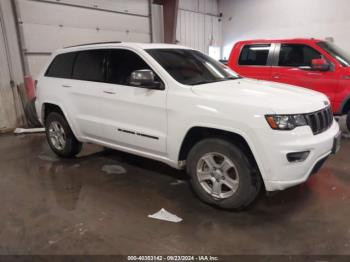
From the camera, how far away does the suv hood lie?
2.59 meters

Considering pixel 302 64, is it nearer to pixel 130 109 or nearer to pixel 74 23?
pixel 130 109

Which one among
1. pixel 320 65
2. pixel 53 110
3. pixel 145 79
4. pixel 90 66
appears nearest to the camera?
pixel 145 79

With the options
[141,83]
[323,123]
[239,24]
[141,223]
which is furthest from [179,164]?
[239,24]

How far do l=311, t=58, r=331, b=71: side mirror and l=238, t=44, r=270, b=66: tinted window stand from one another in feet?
3.29

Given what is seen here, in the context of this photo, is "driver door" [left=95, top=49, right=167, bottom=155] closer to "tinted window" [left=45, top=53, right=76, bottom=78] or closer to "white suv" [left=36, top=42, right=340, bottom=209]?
"white suv" [left=36, top=42, right=340, bottom=209]

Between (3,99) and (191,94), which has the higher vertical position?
(191,94)

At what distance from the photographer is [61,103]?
14.0 ft

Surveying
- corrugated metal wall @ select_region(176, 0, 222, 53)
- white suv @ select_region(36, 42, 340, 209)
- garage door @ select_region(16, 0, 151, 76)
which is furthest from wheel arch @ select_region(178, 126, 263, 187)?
corrugated metal wall @ select_region(176, 0, 222, 53)

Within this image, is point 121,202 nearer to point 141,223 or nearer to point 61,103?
point 141,223

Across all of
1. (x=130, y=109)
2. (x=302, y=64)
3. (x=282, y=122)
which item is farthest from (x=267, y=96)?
(x=302, y=64)

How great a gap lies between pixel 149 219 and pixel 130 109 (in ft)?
4.16

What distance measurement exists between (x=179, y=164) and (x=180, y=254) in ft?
3.34

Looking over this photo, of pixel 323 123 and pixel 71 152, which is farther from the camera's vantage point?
pixel 71 152

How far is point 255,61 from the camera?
6266 millimetres
